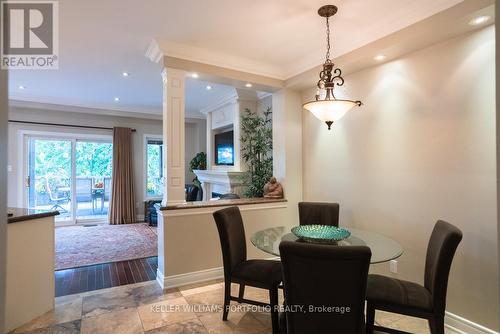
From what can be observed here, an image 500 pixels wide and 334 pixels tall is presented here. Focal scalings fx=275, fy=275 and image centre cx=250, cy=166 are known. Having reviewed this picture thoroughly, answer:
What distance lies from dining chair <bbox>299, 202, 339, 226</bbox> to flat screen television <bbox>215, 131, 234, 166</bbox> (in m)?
2.82

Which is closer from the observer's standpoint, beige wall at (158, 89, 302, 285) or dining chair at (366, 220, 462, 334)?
dining chair at (366, 220, 462, 334)

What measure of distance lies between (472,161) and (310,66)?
2034mm

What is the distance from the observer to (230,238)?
2430 millimetres

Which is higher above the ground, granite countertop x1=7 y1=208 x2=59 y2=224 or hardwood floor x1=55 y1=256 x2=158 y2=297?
granite countertop x1=7 y1=208 x2=59 y2=224

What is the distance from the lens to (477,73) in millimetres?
2184

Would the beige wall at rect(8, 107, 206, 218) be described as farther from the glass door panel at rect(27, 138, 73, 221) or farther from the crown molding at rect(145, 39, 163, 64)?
the crown molding at rect(145, 39, 163, 64)

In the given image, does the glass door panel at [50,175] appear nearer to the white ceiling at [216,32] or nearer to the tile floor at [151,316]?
the white ceiling at [216,32]

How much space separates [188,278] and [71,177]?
15.6ft

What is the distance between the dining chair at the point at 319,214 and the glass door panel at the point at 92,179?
5.50 meters

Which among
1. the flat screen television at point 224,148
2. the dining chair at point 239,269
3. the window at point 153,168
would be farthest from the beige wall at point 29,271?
the window at point 153,168

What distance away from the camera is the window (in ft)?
23.4

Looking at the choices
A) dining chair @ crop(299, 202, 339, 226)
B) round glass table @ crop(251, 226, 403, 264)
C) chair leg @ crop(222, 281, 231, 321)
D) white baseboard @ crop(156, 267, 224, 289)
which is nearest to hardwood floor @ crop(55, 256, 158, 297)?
white baseboard @ crop(156, 267, 224, 289)

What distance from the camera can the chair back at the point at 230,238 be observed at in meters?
2.38

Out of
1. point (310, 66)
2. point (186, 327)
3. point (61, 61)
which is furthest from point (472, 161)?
point (61, 61)
